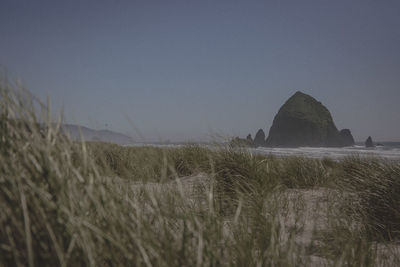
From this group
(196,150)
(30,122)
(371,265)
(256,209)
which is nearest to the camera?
(30,122)

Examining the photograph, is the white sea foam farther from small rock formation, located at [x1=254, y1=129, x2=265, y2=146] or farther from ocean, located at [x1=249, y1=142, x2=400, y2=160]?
small rock formation, located at [x1=254, y1=129, x2=265, y2=146]

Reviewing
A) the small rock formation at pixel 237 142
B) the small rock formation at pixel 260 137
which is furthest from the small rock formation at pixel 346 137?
the small rock formation at pixel 237 142

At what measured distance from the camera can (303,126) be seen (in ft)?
223

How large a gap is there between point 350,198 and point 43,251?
2466 millimetres

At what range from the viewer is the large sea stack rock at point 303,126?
6631 cm

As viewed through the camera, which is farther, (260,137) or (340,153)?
(260,137)

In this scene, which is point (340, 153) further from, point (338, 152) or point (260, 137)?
point (260, 137)

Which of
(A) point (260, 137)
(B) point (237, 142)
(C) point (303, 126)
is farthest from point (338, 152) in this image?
(A) point (260, 137)

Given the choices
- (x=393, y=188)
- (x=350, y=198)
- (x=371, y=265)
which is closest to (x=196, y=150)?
(x=350, y=198)

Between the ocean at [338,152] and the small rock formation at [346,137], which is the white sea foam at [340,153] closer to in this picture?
the ocean at [338,152]

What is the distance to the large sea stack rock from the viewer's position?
218 feet

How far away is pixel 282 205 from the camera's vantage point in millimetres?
2436

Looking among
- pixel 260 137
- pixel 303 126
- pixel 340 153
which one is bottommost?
pixel 340 153

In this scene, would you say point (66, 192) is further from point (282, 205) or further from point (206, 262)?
point (282, 205)
